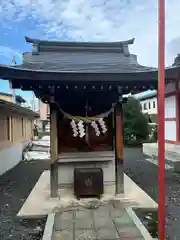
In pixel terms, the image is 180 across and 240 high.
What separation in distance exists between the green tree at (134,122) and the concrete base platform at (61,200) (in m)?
13.0

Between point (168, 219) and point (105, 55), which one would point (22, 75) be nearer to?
point (105, 55)

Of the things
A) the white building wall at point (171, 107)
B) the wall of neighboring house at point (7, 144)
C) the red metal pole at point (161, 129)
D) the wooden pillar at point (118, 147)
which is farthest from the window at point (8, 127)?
the red metal pole at point (161, 129)

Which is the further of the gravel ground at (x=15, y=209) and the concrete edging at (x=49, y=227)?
the gravel ground at (x=15, y=209)

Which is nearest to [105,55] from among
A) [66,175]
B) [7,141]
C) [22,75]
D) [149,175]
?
[22,75]

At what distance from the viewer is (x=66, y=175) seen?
6.05m

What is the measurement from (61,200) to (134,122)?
14448 millimetres

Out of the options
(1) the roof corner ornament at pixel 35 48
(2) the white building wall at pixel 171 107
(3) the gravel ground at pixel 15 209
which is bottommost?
(3) the gravel ground at pixel 15 209

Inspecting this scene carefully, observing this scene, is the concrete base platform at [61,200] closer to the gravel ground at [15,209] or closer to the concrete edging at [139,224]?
the gravel ground at [15,209]

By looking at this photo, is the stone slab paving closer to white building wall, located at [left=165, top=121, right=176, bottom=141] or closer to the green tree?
white building wall, located at [left=165, top=121, right=176, bottom=141]

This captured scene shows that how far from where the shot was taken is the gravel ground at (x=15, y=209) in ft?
13.2

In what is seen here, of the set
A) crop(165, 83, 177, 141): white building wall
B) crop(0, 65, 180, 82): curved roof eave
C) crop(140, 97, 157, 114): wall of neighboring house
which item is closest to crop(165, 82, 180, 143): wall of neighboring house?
crop(165, 83, 177, 141): white building wall

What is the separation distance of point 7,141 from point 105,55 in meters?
6.29

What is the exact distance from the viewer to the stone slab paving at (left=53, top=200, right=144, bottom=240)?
371 cm

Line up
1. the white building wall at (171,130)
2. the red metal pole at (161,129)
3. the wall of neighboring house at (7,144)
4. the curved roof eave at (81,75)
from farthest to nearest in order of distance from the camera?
the white building wall at (171,130), the wall of neighboring house at (7,144), the curved roof eave at (81,75), the red metal pole at (161,129)
